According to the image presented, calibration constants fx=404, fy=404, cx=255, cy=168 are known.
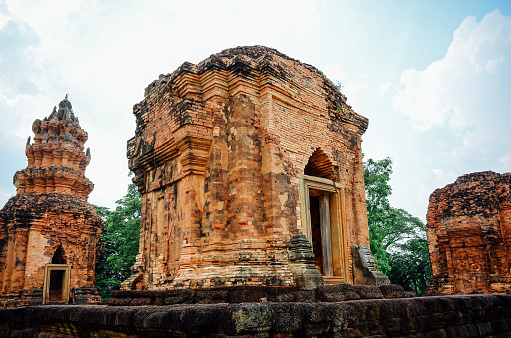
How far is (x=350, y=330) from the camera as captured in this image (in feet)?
16.0

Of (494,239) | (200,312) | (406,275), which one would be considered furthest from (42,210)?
(406,275)

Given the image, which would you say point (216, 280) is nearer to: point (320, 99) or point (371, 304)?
point (371, 304)

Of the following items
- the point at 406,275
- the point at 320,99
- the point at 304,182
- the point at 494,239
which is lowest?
the point at 406,275

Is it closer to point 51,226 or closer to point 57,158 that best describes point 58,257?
point 51,226

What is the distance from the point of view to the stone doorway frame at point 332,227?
28.3 feet

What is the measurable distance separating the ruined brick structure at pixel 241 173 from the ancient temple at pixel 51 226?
870 cm

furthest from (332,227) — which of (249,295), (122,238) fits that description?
(122,238)

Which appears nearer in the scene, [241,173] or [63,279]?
[241,173]

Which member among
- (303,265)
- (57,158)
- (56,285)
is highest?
(57,158)

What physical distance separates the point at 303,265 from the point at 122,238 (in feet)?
57.7

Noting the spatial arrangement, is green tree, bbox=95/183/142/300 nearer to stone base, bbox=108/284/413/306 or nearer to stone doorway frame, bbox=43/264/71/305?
stone doorway frame, bbox=43/264/71/305

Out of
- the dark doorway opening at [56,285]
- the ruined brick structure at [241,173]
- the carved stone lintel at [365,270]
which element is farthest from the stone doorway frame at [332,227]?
the dark doorway opening at [56,285]

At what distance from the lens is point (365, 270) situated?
8555 mm

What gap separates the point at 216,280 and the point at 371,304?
2532mm
